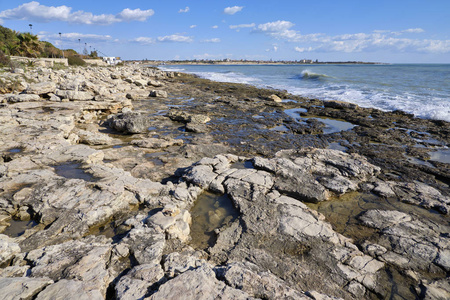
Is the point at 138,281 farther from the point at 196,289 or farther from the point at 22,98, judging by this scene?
the point at 22,98

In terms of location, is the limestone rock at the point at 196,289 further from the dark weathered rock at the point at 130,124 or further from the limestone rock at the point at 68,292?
the dark weathered rock at the point at 130,124

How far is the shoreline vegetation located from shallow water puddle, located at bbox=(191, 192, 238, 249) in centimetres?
3

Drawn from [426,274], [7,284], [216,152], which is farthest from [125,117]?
[426,274]

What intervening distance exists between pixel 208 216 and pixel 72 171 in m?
4.08

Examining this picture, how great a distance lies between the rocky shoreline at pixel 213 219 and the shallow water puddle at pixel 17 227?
0.03 metres

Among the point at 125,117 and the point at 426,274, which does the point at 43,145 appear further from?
the point at 426,274

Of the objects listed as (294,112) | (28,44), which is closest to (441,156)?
(294,112)

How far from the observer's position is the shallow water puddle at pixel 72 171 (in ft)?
19.0

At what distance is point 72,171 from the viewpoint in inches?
239

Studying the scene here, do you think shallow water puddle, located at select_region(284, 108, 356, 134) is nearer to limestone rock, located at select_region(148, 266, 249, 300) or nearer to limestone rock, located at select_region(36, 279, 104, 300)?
limestone rock, located at select_region(148, 266, 249, 300)

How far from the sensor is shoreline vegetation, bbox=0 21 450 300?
3.05 meters

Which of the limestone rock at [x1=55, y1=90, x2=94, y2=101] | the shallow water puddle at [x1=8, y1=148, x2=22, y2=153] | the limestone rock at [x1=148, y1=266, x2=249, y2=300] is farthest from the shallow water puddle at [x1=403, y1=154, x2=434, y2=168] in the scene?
the limestone rock at [x1=55, y1=90, x2=94, y2=101]

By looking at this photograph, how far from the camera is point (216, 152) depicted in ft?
28.4

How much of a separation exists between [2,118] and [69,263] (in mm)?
9435
